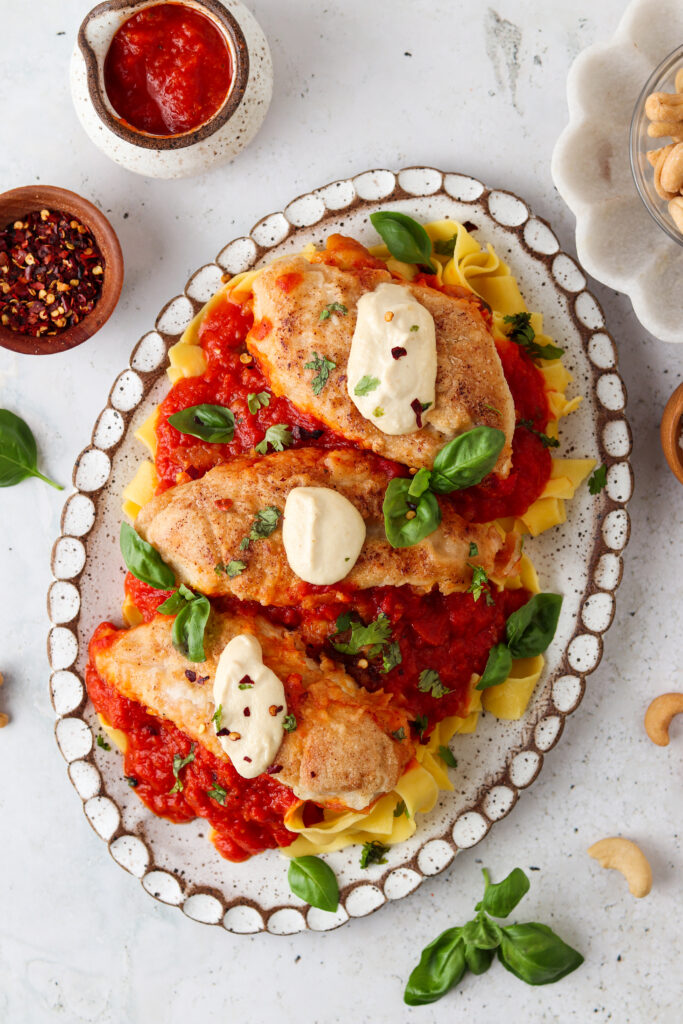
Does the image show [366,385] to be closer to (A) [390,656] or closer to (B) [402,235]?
(B) [402,235]

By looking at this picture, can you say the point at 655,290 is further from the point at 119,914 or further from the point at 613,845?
the point at 119,914

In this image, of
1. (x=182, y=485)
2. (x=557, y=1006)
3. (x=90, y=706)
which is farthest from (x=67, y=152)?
(x=557, y=1006)

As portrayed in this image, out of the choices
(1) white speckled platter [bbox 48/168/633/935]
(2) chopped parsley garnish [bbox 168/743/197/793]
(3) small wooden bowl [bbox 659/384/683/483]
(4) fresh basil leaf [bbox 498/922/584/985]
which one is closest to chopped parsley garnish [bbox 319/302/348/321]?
(1) white speckled platter [bbox 48/168/633/935]

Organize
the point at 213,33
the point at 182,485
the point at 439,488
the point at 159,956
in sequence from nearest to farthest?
the point at 439,488 → the point at 182,485 → the point at 213,33 → the point at 159,956

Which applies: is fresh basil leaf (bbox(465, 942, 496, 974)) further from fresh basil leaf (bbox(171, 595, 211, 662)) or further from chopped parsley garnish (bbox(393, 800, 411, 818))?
fresh basil leaf (bbox(171, 595, 211, 662))

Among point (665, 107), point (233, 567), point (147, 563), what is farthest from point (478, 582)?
point (665, 107)

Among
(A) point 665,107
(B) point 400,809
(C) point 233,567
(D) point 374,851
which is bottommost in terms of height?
(D) point 374,851

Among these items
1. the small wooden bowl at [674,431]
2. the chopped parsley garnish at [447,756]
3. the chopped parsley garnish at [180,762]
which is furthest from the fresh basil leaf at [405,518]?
the chopped parsley garnish at [180,762]
